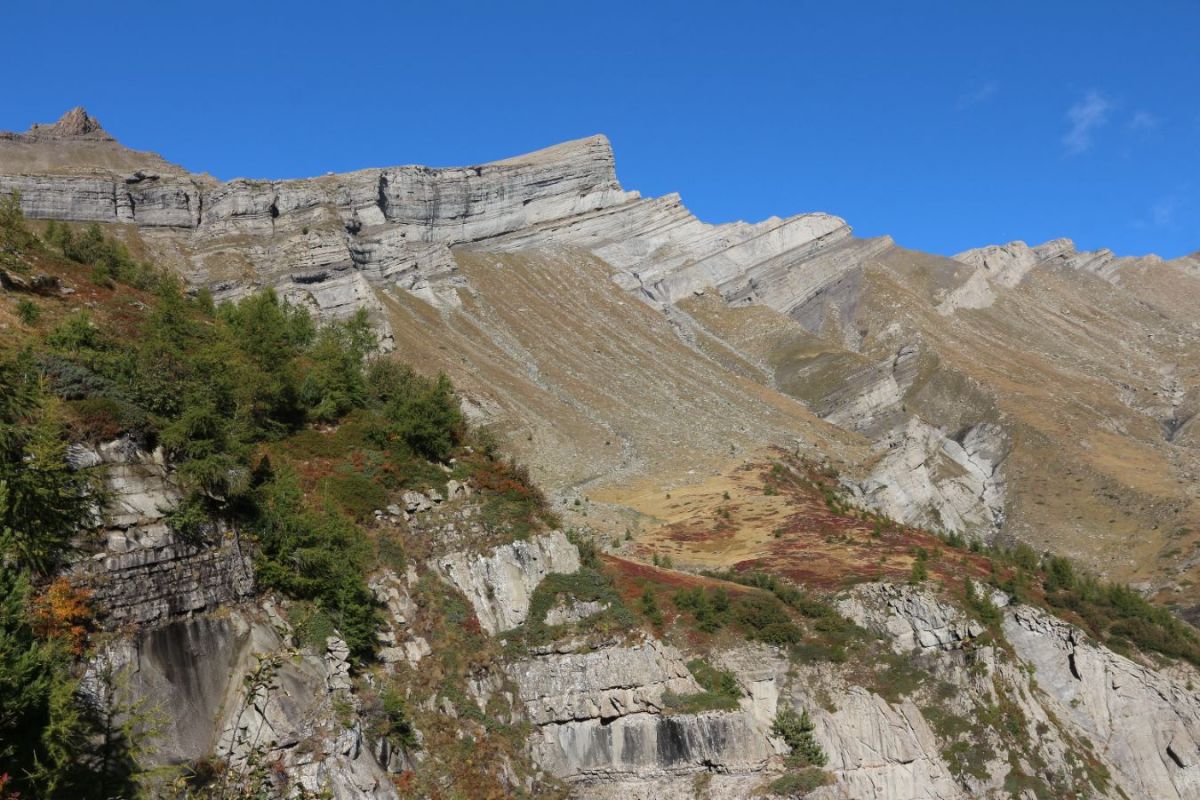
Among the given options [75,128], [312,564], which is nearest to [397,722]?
[312,564]

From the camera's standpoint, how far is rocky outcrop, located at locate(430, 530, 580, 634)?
29016 millimetres

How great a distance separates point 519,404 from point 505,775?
53.3 m

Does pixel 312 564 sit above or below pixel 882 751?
above

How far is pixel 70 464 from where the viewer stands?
1950cm

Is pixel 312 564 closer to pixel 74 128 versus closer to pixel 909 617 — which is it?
pixel 909 617

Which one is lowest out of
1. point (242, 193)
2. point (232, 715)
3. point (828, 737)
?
point (828, 737)

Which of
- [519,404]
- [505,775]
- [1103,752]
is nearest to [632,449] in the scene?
[519,404]

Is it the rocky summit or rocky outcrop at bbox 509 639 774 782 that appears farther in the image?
rocky outcrop at bbox 509 639 774 782

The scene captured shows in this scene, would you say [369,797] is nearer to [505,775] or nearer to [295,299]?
A: [505,775]

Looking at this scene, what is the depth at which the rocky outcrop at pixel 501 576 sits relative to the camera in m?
29.0

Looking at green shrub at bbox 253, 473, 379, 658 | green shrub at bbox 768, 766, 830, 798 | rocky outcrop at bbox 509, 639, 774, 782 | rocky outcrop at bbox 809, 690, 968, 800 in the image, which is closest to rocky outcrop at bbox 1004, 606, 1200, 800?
rocky outcrop at bbox 809, 690, 968, 800

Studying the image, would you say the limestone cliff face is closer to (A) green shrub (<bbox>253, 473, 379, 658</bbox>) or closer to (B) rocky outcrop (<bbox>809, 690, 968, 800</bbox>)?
(B) rocky outcrop (<bbox>809, 690, 968, 800</bbox>)

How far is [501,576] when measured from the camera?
29.8 metres

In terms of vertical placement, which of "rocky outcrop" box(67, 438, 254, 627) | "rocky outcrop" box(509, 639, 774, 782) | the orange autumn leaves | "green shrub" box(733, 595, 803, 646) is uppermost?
"rocky outcrop" box(67, 438, 254, 627)
